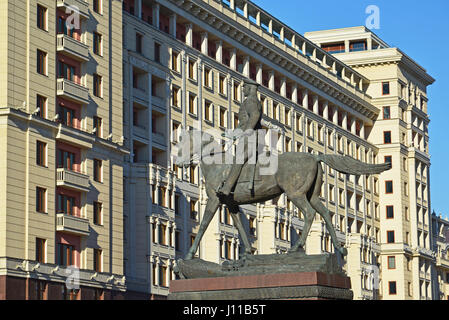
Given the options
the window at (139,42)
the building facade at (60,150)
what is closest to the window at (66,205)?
the building facade at (60,150)

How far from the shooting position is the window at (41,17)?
206 feet

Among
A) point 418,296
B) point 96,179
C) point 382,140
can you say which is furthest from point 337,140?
point 96,179

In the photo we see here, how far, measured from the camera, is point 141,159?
78688 mm

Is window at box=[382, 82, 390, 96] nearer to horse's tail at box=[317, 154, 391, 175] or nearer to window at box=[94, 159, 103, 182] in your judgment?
window at box=[94, 159, 103, 182]

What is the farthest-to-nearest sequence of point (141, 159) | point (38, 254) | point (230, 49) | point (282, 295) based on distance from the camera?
1. point (230, 49)
2. point (141, 159)
3. point (38, 254)
4. point (282, 295)

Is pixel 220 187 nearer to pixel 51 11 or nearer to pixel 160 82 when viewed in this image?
pixel 51 11

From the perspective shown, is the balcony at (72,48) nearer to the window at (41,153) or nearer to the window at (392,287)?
the window at (41,153)

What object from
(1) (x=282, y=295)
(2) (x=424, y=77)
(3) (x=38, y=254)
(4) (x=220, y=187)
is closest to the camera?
(1) (x=282, y=295)

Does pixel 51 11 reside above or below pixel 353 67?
below

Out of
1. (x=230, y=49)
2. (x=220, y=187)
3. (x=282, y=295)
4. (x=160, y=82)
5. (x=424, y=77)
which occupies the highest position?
(x=424, y=77)

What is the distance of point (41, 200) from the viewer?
6150 cm

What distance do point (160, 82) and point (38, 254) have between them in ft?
80.6

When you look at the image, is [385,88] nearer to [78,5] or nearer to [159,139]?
[159,139]

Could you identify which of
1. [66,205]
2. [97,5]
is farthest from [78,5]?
[66,205]
